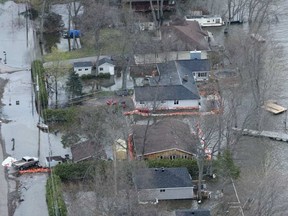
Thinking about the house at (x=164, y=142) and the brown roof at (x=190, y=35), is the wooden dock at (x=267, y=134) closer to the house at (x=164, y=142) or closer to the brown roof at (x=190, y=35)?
the house at (x=164, y=142)

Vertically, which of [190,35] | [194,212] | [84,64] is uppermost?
[190,35]

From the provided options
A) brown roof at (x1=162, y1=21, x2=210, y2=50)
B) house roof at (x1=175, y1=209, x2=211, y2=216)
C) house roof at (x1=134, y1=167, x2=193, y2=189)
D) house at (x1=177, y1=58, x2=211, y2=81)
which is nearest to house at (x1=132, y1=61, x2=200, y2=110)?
house at (x1=177, y1=58, x2=211, y2=81)

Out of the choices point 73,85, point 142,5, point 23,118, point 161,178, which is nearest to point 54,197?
point 161,178

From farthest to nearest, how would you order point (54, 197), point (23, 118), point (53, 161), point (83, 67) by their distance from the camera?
point (83, 67) < point (23, 118) < point (53, 161) < point (54, 197)

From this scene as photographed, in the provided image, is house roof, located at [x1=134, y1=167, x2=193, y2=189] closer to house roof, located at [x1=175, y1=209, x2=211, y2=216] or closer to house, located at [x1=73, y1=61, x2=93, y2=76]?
house roof, located at [x1=175, y1=209, x2=211, y2=216]

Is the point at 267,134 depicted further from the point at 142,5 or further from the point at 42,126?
the point at 142,5
